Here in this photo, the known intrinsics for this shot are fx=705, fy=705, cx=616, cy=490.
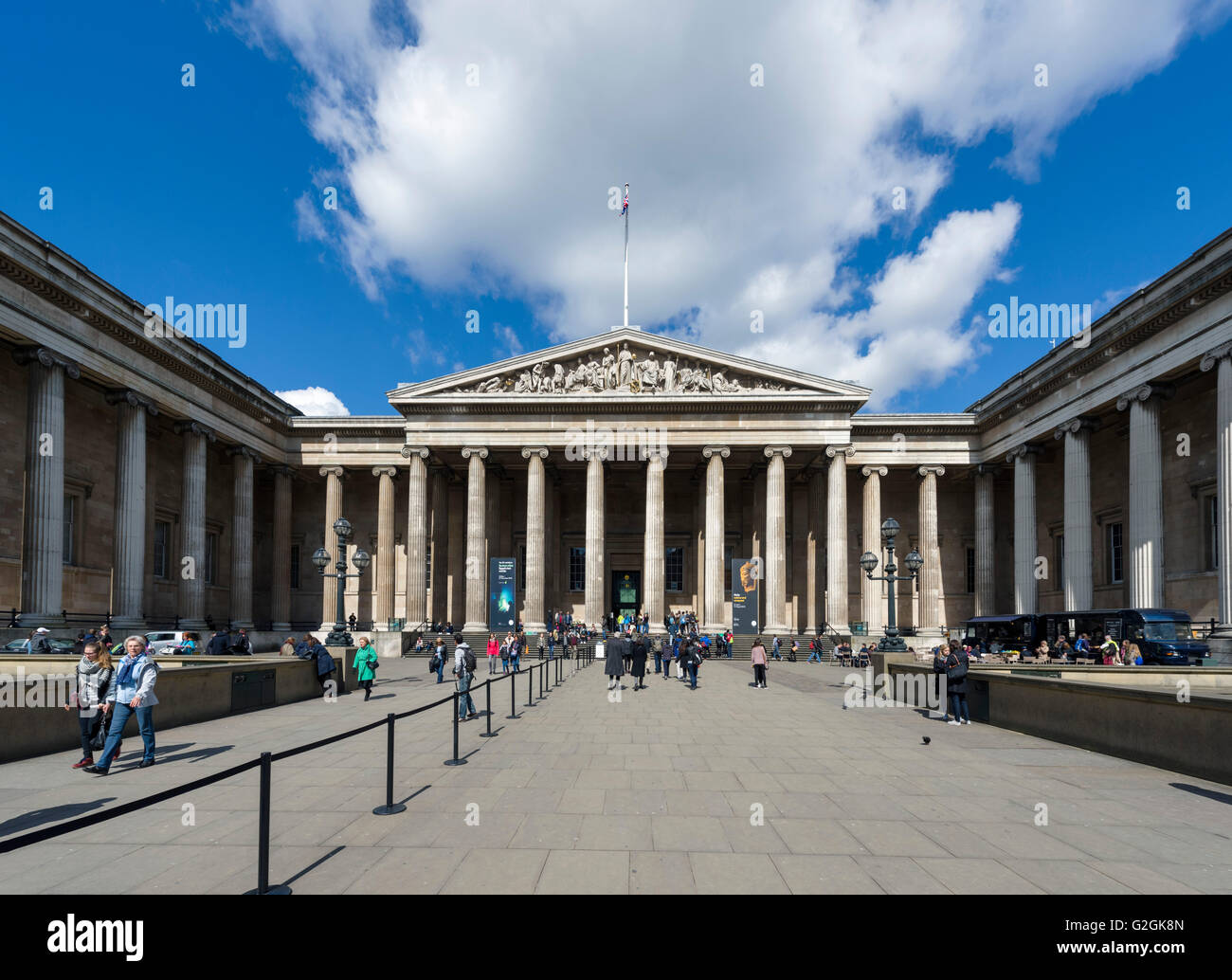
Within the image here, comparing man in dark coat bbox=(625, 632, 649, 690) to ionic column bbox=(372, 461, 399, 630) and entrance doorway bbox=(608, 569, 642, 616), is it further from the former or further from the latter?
entrance doorway bbox=(608, 569, 642, 616)

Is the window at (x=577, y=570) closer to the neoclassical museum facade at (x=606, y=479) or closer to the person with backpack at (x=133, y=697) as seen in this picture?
the neoclassical museum facade at (x=606, y=479)

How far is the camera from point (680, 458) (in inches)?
1745

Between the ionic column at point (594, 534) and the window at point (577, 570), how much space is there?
8.92 metres

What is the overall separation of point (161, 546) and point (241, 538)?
3862 mm

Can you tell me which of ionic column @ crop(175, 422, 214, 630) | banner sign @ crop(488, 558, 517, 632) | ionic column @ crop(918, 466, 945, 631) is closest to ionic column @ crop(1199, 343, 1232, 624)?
ionic column @ crop(918, 466, 945, 631)

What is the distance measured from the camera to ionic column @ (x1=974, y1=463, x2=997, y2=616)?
137 ft

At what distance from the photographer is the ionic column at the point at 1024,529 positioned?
36.8 metres

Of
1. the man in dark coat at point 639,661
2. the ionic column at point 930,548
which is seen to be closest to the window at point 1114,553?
the ionic column at point 930,548

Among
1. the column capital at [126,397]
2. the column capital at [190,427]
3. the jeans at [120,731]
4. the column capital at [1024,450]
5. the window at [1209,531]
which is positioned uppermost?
the column capital at [126,397]

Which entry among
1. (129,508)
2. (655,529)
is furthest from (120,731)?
(655,529)

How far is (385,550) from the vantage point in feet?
143
